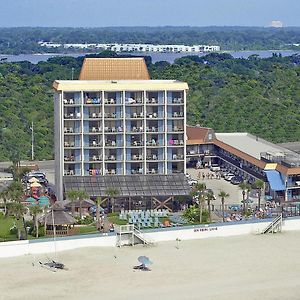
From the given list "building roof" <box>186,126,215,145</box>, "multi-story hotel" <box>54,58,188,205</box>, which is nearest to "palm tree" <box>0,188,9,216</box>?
"multi-story hotel" <box>54,58,188,205</box>

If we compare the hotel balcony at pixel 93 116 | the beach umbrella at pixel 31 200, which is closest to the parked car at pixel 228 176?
the hotel balcony at pixel 93 116

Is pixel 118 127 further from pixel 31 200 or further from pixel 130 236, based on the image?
pixel 130 236

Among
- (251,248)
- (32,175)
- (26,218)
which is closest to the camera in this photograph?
(251,248)

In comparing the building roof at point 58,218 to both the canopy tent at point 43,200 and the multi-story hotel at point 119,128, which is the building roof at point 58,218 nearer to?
the canopy tent at point 43,200

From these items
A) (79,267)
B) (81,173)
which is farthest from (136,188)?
(79,267)

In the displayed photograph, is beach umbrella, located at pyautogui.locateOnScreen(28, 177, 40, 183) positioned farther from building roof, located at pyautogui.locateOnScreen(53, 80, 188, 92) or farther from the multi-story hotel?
building roof, located at pyautogui.locateOnScreen(53, 80, 188, 92)

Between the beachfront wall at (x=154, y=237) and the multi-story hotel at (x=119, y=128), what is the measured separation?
31.7 feet

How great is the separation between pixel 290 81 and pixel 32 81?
29.3m

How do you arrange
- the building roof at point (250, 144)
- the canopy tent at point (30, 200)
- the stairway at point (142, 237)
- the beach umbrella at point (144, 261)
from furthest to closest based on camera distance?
the building roof at point (250, 144) → the canopy tent at point (30, 200) → the stairway at point (142, 237) → the beach umbrella at point (144, 261)

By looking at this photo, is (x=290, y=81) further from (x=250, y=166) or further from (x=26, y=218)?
(x=26, y=218)

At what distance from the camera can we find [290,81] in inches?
4660

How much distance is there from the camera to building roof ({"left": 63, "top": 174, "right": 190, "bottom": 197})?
61469mm

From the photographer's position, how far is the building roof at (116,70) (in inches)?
2623

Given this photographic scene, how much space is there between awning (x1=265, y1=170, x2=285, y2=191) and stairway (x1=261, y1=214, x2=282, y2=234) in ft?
26.7
